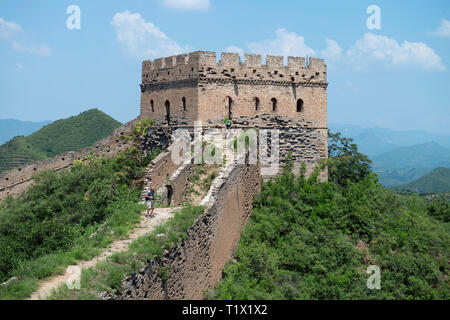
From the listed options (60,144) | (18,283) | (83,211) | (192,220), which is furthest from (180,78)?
(60,144)

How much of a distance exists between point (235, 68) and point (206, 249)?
796 centimetres

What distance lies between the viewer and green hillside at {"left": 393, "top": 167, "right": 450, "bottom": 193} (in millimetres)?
98938

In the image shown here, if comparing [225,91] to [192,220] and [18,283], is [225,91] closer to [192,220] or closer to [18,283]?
[192,220]

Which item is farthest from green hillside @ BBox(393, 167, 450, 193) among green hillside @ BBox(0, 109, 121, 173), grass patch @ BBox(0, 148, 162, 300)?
grass patch @ BBox(0, 148, 162, 300)

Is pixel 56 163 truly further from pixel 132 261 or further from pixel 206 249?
pixel 132 261

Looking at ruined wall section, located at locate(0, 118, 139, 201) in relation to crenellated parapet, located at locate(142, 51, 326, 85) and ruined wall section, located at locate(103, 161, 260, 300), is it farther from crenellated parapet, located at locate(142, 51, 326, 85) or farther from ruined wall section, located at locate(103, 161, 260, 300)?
ruined wall section, located at locate(103, 161, 260, 300)

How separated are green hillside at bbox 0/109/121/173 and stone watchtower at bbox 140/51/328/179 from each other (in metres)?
36.9

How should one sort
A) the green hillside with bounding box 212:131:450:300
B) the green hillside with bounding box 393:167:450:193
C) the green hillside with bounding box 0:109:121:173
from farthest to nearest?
1. the green hillside with bounding box 393:167:450:193
2. the green hillside with bounding box 0:109:121:173
3. the green hillside with bounding box 212:131:450:300

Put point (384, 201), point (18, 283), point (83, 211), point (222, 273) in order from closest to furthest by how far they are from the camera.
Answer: point (18, 283) → point (222, 273) → point (83, 211) → point (384, 201)

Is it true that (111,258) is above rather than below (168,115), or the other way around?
below

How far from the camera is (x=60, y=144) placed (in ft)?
189

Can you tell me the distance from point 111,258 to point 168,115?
10.2 m

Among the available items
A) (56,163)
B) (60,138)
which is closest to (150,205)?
(56,163)

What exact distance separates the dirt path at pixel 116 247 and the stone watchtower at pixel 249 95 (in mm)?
5796
